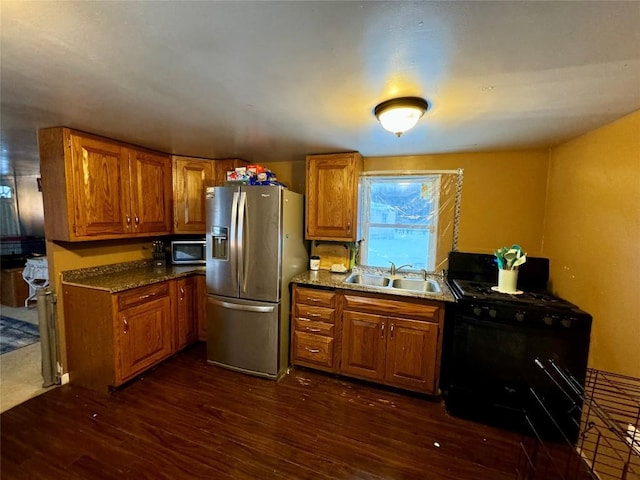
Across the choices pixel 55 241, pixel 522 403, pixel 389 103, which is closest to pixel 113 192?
pixel 55 241

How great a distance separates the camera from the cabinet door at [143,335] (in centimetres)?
221

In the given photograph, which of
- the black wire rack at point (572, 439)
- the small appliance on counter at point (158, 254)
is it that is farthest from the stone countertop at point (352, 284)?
the small appliance on counter at point (158, 254)

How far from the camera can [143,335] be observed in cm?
239

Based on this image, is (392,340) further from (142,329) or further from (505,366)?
(142,329)

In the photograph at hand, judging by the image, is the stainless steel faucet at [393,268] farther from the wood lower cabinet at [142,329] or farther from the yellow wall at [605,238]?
the wood lower cabinet at [142,329]

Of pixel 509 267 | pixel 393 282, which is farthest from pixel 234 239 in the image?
pixel 509 267

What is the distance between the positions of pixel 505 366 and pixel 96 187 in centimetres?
360

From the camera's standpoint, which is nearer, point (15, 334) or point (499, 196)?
point (499, 196)

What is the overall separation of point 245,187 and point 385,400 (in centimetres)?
221

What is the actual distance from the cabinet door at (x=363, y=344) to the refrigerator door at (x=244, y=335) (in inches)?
25.3

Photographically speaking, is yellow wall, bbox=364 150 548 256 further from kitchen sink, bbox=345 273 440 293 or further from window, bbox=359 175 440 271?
kitchen sink, bbox=345 273 440 293

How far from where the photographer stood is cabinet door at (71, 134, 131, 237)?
2.20 m

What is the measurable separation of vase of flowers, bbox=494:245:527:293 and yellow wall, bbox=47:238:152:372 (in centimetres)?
372

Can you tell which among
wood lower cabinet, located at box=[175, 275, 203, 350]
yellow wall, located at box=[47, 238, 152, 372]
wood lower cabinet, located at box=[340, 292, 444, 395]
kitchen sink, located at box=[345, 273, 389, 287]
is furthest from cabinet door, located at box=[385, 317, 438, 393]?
yellow wall, located at box=[47, 238, 152, 372]
